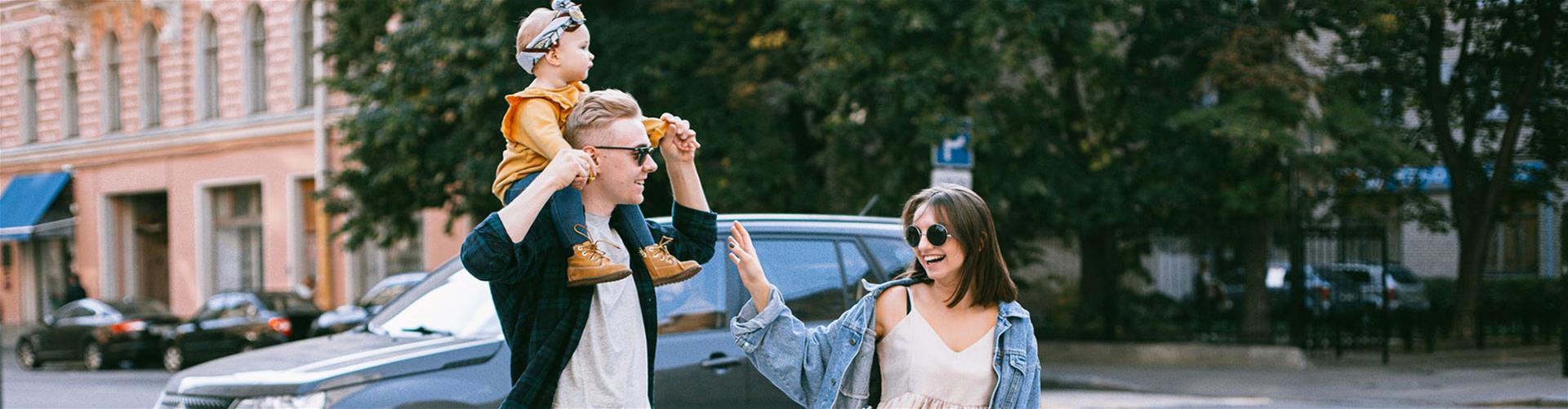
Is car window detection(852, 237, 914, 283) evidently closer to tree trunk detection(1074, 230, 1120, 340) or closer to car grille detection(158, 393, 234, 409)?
Answer: car grille detection(158, 393, 234, 409)

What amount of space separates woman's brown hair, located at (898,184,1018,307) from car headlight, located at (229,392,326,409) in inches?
128

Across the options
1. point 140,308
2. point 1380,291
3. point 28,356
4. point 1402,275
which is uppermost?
point 1380,291

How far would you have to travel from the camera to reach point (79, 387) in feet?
65.0

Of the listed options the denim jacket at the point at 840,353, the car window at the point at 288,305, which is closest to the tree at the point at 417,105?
the car window at the point at 288,305

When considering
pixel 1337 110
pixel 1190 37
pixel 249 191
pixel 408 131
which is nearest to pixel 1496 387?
pixel 1337 110

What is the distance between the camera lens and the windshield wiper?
652cm

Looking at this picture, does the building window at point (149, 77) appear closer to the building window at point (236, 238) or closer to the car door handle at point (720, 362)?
the building window at point (236, 238)

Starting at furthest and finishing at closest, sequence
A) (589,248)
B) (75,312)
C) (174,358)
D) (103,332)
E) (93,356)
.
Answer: (75,312) < (93,356) < (103,332) < (174,358) < (589,248)

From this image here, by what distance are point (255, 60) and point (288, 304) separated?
470 inches

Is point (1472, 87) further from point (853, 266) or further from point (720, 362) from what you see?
point (720, 362)

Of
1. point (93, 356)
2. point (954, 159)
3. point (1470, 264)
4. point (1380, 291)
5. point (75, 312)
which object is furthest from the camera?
point (75, 312)

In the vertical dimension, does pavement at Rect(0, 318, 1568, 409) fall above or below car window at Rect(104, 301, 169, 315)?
below

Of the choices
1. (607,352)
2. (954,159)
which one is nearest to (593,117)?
(607,352)

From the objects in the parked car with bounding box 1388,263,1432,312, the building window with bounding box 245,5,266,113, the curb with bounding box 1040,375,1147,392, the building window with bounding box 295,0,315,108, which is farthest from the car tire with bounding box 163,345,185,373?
the parked car with bounding box 1388,263,1432,312
